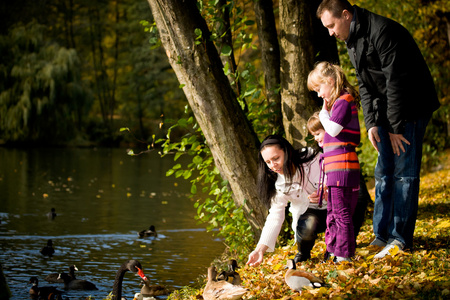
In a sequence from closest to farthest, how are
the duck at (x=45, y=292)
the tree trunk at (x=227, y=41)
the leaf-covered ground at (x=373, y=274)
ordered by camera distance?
the leaf-covered ground at (x=373, y=274) → the tree trunk at (x=227, y=41) → the duck at (x=45, y=292)

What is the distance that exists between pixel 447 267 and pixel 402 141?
3.06 feet

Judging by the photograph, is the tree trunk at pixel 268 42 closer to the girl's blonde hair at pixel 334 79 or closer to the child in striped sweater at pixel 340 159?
the girl's blonde hair at pixel 334 79

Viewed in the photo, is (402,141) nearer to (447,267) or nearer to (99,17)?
(447,267)

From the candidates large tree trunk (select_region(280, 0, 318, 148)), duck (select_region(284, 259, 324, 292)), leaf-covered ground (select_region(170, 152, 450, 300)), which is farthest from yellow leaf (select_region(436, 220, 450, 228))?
duck (select_region(284, 259, 324, 292))

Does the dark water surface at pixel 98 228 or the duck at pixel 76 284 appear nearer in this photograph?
the duck at pixel 76 284

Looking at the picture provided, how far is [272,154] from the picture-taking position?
4.61m

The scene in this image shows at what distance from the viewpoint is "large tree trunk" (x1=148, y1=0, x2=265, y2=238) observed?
5.48 m

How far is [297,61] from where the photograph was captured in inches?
236

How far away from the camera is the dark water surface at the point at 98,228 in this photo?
331 inches

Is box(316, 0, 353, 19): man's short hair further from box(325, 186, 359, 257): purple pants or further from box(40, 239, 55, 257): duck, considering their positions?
box(40, 239, 55, 257): duck

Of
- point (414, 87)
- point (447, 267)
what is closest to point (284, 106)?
point (414, 87)

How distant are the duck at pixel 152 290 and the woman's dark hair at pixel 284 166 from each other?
2.80 m

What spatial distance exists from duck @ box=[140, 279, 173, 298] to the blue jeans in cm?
327

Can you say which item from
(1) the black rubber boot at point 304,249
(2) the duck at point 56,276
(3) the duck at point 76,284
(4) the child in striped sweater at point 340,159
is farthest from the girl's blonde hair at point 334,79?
(2) the duck at point 56,276
